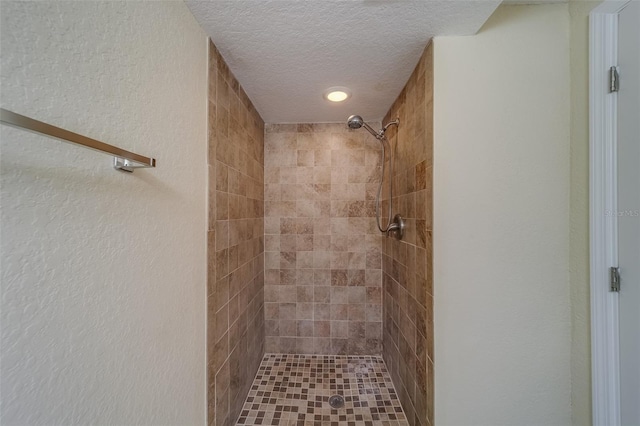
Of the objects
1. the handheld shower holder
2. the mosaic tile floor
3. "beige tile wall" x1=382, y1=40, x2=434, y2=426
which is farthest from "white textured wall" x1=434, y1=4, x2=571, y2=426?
the mosaic tile floor

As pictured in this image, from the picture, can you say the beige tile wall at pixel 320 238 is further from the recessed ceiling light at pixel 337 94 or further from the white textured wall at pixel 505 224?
the white textured wall at pixel 505 224

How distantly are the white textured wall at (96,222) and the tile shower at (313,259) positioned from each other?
24cm

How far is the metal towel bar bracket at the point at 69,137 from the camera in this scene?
1.02ft

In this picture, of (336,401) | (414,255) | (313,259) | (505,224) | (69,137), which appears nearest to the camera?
(69,137)

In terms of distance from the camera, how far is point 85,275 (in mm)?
500

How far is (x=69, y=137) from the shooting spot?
0.39m

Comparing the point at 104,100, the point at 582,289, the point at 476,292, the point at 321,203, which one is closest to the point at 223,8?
the point at 104,100

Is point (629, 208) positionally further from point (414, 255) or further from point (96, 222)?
point (96, 222)

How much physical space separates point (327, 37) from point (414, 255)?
43.3 inches

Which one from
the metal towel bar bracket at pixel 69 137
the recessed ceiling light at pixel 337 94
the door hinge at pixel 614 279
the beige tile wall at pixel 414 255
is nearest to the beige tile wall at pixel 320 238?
the beige tile wall at pixel 414 255

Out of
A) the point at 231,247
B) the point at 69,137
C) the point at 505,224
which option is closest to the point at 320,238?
the point at 231,247

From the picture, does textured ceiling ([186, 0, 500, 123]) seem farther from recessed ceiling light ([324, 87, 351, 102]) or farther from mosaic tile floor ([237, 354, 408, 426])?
mosaic tile floor ([237, 354, 408, 426])

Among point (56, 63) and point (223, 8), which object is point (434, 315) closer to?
point (56, 63)

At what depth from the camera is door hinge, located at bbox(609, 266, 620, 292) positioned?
2.83 feet
